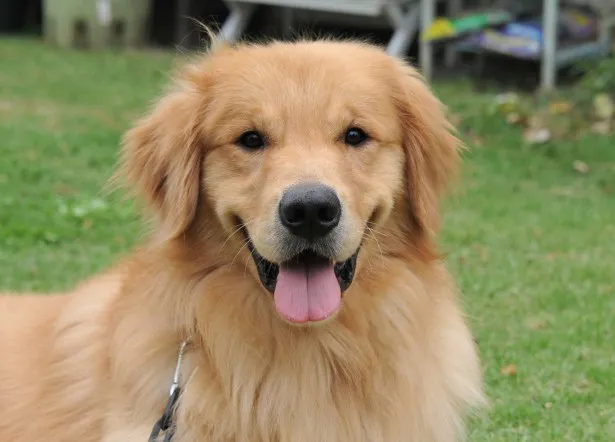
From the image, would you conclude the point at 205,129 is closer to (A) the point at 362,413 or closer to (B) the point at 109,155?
(A) the point at 362,413

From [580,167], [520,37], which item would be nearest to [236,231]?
[580,167]

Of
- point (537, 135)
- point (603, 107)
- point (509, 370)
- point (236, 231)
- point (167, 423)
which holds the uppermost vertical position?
point (236, 231)

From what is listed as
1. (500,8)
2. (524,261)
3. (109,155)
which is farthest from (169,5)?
(524,261)

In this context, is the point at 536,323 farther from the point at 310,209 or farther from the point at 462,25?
the point at 462,25

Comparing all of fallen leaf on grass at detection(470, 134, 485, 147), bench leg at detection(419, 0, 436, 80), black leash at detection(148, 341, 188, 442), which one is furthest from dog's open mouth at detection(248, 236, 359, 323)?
bench leg at detection(419, 0, 436, 80)

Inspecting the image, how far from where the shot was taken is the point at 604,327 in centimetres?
525

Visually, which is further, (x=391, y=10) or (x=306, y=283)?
(x=391, y=10)

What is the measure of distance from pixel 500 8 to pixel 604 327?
7134 mm

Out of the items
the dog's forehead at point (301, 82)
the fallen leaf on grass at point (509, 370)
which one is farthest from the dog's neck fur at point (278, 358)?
the fallen leaf on grass at point (509, 370)

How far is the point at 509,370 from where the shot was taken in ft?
15.6

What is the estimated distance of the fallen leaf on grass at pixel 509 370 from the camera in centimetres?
474

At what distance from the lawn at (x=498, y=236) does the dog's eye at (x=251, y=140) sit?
78 centimetres

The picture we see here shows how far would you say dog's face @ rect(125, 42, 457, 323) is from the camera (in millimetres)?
2955

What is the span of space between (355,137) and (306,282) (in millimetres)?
543
